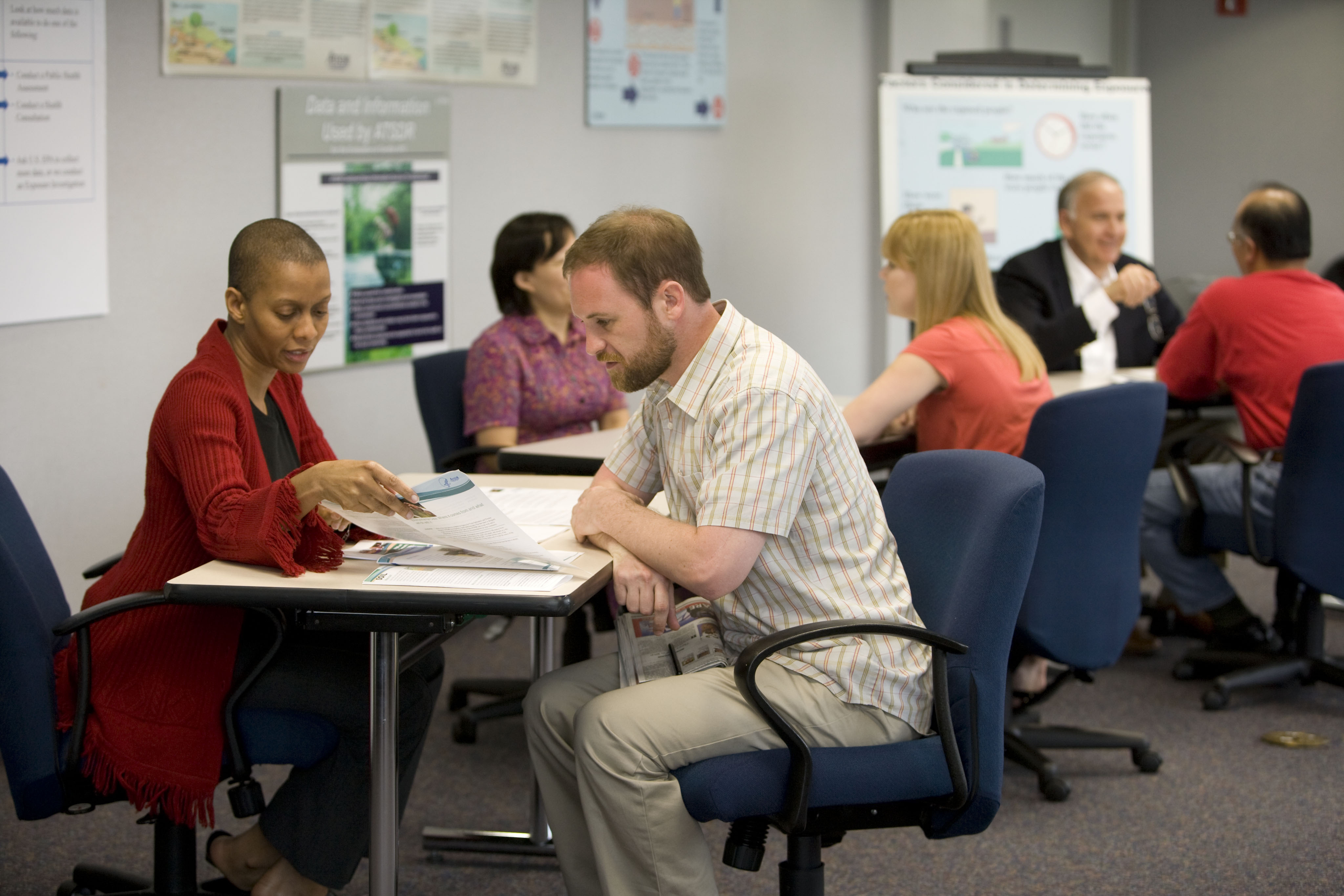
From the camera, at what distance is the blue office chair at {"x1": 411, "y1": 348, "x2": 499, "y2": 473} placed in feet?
11.1

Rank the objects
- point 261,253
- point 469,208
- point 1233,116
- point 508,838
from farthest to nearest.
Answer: point 1233,116
point 469,208
point 508,838
point 261,253

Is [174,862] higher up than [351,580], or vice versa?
[351,580]

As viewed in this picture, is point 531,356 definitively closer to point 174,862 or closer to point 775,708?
point 174,862

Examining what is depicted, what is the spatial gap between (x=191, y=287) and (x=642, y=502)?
5.80 ft

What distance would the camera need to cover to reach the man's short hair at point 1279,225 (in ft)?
11.6

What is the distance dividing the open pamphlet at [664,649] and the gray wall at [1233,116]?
5.46 metres

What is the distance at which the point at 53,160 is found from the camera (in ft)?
9.73

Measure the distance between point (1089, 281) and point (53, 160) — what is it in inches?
119

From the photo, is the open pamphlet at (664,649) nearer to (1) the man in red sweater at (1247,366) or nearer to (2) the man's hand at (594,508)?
(2) the man's hand at (594,508)

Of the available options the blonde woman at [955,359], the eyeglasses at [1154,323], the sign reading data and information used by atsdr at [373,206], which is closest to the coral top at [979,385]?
the blonde woman at [955,359]

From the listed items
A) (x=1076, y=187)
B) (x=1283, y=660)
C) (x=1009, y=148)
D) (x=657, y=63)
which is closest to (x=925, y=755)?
(x=1283, y=660)

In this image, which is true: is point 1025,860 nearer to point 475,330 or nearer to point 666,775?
point 666,775

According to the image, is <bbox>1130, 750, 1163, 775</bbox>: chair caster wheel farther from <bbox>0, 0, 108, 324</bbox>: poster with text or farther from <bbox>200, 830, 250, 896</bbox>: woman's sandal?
<bbox>0, 0, 108, 324</bbox>: poster with text

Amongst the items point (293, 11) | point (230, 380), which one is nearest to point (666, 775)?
point (230, 380)
